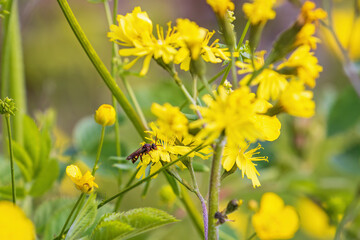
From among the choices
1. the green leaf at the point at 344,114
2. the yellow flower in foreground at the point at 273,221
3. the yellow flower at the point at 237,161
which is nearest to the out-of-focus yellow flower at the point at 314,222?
the green leaf at the point at 344,114

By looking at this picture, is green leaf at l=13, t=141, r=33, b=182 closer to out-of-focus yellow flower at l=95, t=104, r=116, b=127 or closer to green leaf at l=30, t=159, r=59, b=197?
green leaf at l=30, t=159, r=59, b=197

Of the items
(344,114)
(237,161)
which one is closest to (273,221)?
(237,161)

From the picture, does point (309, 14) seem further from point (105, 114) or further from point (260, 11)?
point (105, 114)

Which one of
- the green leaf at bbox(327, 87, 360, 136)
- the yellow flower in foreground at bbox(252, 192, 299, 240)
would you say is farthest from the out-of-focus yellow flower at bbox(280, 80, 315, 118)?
the green leaf at bbox(327, 87, 360, 136)

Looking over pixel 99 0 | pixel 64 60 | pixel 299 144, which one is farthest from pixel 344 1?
pixel 99 0

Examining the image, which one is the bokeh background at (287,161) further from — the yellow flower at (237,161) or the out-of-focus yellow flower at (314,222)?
the yellow flower at (237,161)

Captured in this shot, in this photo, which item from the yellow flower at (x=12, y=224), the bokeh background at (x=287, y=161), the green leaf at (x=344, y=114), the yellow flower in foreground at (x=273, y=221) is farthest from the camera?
the green leaf at (x=344, y=114)
